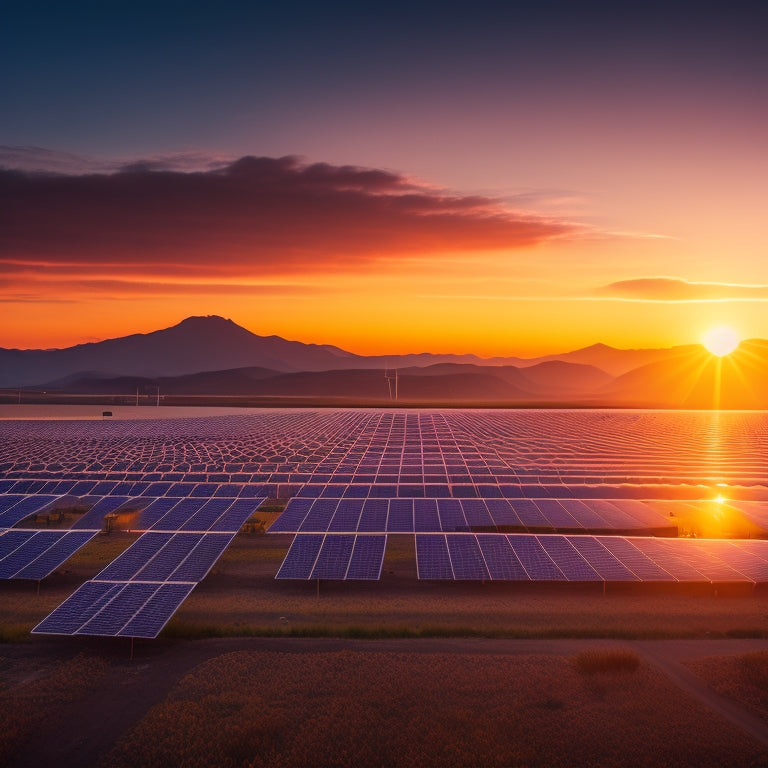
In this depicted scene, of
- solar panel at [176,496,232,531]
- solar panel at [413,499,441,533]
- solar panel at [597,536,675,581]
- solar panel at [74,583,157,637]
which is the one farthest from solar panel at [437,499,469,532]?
solar panel at [74,583,157,637]

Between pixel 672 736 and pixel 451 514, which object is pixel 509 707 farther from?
pixel 451 514

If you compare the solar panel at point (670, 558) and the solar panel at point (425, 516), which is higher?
the solar panel at point (425, 516)

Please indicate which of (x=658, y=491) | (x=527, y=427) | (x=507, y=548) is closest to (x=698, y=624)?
(x=507, y=548)

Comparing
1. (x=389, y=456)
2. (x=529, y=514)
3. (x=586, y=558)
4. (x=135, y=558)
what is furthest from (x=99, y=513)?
(x=389, y=456)

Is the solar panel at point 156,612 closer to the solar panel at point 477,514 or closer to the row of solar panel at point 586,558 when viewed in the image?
the row of solar panel at point 586,558

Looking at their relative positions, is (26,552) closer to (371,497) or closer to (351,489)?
(371,497)

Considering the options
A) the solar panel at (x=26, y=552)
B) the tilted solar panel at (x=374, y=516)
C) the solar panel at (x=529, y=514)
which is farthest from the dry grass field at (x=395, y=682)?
the solar panel at (x=529, y=514)
